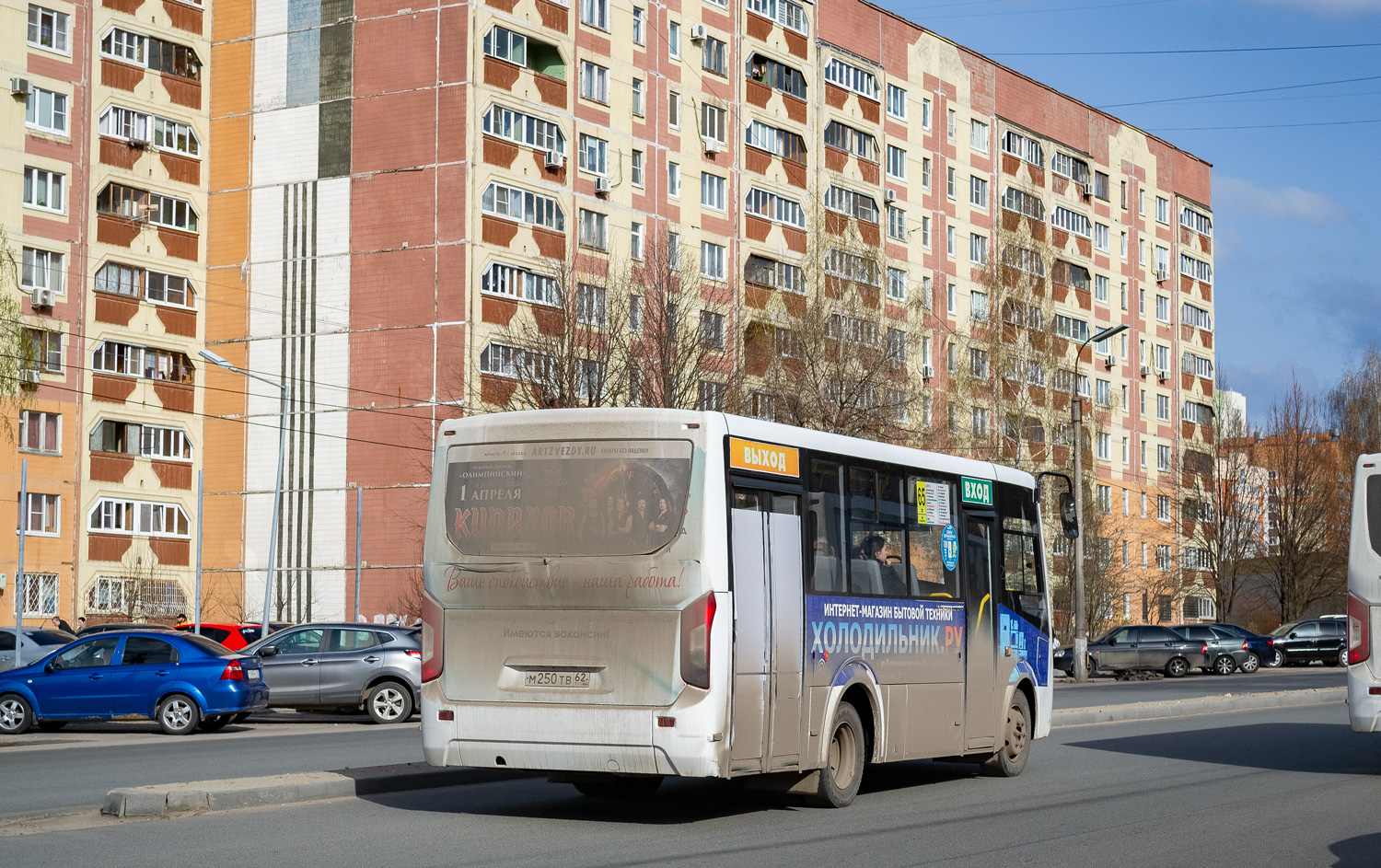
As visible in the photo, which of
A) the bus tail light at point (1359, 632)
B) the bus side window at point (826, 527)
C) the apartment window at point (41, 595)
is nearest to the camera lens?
the bus side window at point (826, 527)

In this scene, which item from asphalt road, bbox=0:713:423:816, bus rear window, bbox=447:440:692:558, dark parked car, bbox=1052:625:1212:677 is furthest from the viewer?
dark parked car, bbox=1052:625:1212:677

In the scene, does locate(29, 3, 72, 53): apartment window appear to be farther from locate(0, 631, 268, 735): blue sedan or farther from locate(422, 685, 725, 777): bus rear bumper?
locate(422, 685, 725, 777): bus rear bumper

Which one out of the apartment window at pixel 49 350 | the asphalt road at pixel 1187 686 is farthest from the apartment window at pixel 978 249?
the apartment window at pixel 49 350

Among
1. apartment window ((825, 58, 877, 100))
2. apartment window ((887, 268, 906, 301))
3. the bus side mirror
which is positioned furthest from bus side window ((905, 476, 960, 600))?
apartment window ((825, 58, 877, 100))

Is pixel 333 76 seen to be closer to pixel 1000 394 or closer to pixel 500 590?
pixel 1000 394

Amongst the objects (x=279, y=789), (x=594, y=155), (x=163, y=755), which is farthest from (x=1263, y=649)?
(x=279, y=789)

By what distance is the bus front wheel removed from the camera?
13305 mm

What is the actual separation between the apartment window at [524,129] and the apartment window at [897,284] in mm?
17042

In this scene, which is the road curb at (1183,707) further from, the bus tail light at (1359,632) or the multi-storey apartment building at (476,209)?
the multi-storey apartment building at (476,209)

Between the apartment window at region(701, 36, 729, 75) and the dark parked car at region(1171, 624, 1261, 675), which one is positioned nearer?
the dark parked car at region(1171, 624, 1261, 675)

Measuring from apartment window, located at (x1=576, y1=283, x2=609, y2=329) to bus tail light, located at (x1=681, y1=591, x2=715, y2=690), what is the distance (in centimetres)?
3410

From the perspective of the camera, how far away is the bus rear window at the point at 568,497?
1202cm

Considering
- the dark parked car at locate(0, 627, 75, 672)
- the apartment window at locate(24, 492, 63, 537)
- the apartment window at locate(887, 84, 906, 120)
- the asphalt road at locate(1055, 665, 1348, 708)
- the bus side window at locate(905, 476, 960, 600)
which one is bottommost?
the asphalt road at locate(1055, 665, 1348, 708)

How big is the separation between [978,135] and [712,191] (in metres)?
19.9
